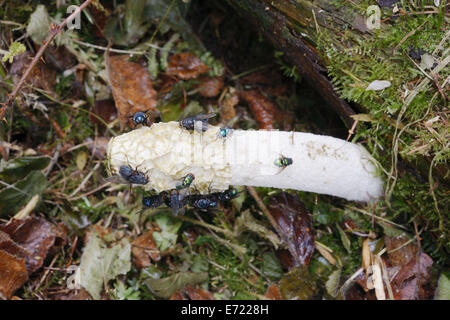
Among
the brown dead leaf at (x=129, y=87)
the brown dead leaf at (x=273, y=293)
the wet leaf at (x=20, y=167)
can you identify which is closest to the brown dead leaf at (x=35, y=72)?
the brown dead leaf at (x=129, y=87)

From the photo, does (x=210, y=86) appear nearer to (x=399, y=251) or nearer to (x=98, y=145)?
(x=98, y=145)

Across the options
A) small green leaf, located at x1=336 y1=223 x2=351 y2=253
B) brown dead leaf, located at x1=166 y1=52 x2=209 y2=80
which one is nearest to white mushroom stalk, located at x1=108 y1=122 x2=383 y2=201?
small green leaf, located at x1=336 y1=223 x2=351 y2=253

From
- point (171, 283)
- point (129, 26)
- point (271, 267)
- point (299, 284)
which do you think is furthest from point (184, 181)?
point (129, 26)

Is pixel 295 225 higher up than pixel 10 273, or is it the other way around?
pixel 295 225

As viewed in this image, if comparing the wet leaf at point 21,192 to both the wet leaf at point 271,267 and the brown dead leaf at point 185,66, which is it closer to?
the brown dead leaf at point 185,66

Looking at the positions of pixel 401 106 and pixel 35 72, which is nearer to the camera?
pixel 401 106
